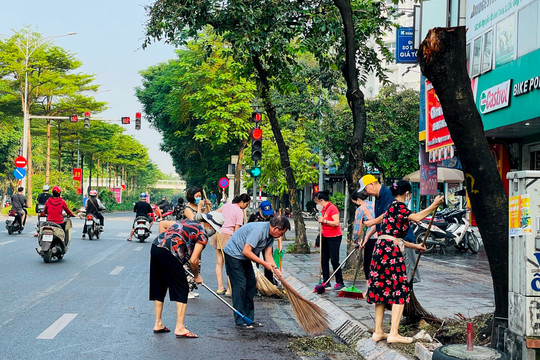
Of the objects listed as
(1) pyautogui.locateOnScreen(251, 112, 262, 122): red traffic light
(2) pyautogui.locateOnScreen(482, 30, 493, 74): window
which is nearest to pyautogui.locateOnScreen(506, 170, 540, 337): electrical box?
(1) pyautogui.locateOnScreen(251, 112, 262, 122): red traffic light

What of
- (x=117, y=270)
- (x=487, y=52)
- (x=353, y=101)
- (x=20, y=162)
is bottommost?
(x=117, y=270)

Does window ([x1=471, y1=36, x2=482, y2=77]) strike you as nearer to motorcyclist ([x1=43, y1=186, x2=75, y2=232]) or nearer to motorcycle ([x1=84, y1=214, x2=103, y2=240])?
motorcyclist ([x1=43, y1=186, x2=75, y2=232])

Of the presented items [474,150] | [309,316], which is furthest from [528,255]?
[309,316]

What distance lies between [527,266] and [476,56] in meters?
15.8

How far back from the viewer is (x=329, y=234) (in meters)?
12.0

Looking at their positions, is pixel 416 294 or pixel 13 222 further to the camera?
pixel 13 222

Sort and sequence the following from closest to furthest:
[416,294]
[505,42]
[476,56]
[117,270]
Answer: [416,294] < [117,270] < [505,42] < [476,56]

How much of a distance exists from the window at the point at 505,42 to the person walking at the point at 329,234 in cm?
817

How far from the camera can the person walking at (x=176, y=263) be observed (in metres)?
7.70

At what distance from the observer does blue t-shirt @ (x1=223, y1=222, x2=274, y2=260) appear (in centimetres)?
823

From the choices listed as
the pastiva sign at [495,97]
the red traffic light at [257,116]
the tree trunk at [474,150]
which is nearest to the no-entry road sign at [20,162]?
the red traffic light at [257,116]

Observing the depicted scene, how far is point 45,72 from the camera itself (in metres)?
50.5

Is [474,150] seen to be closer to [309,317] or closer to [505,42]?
[309,317]

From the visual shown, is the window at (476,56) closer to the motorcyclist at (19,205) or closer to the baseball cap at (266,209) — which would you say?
the baseball cap at (266,209)
